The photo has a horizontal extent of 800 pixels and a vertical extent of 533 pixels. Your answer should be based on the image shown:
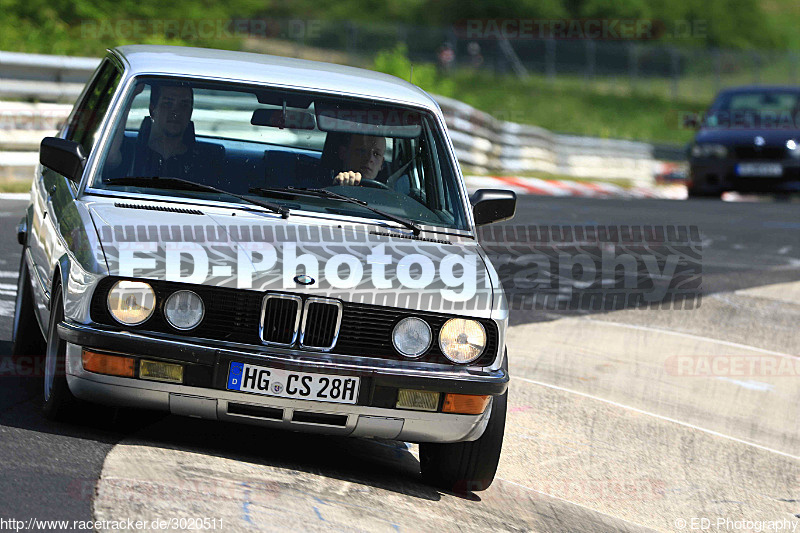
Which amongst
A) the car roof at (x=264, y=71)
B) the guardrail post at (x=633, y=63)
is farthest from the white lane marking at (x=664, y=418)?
the guardrail post at (x=633, y=63)

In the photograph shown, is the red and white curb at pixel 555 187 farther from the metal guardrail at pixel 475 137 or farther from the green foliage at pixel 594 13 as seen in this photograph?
the green foliage at pixel 594 13

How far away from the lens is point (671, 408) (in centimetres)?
707

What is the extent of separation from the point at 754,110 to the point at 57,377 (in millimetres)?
16255

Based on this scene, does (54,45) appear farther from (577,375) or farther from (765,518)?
(765,518)

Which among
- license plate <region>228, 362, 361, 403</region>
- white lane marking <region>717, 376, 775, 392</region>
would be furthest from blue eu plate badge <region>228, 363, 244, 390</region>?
white lane marking <region>717, 376, 775, 392</region>

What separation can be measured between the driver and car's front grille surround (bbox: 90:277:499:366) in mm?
1142

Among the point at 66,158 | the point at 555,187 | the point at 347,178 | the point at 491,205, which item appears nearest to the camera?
the point at 66,158

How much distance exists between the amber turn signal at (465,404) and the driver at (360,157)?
4.38ft

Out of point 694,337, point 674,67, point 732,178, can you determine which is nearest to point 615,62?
point 674,67

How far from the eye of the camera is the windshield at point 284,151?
5.23m

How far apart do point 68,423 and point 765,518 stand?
3.15m

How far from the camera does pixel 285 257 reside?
15.1ft

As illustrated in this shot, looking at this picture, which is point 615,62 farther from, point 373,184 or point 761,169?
point 373,184

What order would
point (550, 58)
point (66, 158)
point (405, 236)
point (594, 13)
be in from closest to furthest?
point (405, 236) → point (66, 158) → point (550, 58) → point (594, 13)
